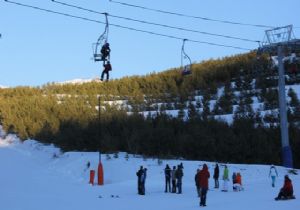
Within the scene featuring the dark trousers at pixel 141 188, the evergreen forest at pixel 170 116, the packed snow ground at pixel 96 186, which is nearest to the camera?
the packed snow ground at pixel 96 186

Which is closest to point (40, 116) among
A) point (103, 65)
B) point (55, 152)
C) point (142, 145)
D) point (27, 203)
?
point (55, 152)

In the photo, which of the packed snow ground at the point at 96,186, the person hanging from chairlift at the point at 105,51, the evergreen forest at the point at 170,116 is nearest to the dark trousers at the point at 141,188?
the packed snow ground at the point at 96,186

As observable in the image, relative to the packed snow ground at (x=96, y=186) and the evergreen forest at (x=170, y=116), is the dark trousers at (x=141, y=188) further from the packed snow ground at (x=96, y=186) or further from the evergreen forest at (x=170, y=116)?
the evergreen forest at (x=170, y=116)

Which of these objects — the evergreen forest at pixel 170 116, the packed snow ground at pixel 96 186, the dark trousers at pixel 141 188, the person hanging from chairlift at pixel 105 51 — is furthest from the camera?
the evergreen forest at pixel 170 116

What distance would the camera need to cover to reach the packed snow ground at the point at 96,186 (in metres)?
21.4

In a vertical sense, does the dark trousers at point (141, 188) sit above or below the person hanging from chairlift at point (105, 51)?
below

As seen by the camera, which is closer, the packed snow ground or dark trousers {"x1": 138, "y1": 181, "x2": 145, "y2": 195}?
the packed snow ground

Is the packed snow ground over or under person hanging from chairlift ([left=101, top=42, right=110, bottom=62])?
under

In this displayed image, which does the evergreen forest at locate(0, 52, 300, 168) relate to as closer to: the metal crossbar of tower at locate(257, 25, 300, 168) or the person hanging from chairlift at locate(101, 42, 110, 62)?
the metal crossbar of tower at locate(257, 25, 300, 168)

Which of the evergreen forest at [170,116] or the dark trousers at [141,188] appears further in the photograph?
the evergreen forest at [170,116]

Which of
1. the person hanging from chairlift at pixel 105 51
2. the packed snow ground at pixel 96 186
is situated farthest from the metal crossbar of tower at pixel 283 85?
the person hanging from chairlift at pixel 105 51

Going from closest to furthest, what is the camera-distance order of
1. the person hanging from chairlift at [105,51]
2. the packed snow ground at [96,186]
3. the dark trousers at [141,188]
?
1. the person hanging from chairlift at [105,51]
2. the packed snow ground at [96,186]
3. the dark trousers at [141,188]

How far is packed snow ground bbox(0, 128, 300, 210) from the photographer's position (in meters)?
21.4

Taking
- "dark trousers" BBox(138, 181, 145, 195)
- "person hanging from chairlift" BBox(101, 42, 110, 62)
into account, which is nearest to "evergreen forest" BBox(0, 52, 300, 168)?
"dark trousers" BBox(138, 181, 145, 195)
